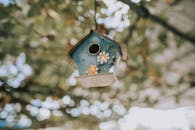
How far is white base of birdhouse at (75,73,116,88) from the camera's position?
9.87 ft

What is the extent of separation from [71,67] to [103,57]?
4.39 feet

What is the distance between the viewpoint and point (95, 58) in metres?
3.22

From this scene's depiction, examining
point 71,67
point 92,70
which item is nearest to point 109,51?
point 92,70

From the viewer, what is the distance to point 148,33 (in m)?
4.13

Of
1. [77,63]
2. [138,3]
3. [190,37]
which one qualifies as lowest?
[77,63]

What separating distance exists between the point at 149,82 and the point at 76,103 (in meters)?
1.11

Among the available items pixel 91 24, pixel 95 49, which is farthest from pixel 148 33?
pixel 95 49

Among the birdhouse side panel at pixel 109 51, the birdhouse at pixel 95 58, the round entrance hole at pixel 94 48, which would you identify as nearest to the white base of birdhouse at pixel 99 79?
the birdhouse at pixel 95 58

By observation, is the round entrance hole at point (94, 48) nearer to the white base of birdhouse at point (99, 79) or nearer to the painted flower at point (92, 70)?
the painted flower at point (92, 70)

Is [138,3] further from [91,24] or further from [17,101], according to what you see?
[17,101]

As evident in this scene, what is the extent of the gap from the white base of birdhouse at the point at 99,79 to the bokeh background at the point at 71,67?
671 millimetres

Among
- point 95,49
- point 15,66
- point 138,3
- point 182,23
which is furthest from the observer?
point 15,66

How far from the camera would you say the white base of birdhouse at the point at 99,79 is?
301 cm

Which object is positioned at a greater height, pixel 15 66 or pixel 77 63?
pixel 15 66
